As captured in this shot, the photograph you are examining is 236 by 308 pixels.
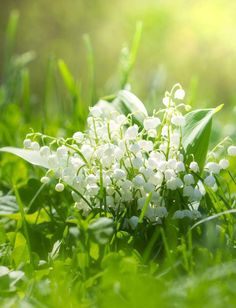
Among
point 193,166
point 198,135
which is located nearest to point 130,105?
point 198,135

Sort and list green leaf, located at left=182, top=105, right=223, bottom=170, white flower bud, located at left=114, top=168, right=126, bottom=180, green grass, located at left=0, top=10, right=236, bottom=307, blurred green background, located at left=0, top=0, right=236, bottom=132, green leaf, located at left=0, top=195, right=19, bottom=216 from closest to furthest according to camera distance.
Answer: green grass, located at left=0, top=10, right=236, bottom=307
white flower bud, located at left=114, top=168, right=126, bottom=180
green leaf, located at left=182, top=105, right=223, bottom=170
green leaf, located at left=0, top=195, right=19, bottom=216
blurred green background, located at left=0, top=0, right=236, bottom=132

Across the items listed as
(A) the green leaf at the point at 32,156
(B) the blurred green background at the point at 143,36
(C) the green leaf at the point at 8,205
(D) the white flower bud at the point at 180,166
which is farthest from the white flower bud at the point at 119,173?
(B) the blurred green background at the point at 143,36

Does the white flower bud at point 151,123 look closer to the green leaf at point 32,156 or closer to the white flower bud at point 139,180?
the white flower bud at point 139,180

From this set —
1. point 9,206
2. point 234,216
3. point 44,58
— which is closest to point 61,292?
point 234,216

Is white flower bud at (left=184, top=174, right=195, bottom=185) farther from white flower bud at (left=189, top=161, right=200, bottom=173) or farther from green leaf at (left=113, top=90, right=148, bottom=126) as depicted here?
green leaf at (left=113, top=90, right=148, bottom=126)

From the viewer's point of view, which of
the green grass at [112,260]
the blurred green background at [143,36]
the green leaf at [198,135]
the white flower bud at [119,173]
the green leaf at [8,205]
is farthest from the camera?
the blurred green background at [143,36]

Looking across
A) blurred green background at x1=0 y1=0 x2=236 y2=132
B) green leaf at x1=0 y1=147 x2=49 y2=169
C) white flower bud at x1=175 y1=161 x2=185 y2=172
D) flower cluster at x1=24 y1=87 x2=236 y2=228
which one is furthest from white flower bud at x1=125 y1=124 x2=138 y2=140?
blurred green background at x1=0 y1=0 x2=236 y2=132

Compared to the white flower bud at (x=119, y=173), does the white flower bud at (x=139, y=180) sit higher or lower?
lower

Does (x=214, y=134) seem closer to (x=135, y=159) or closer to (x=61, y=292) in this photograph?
(x=135, y=159)
